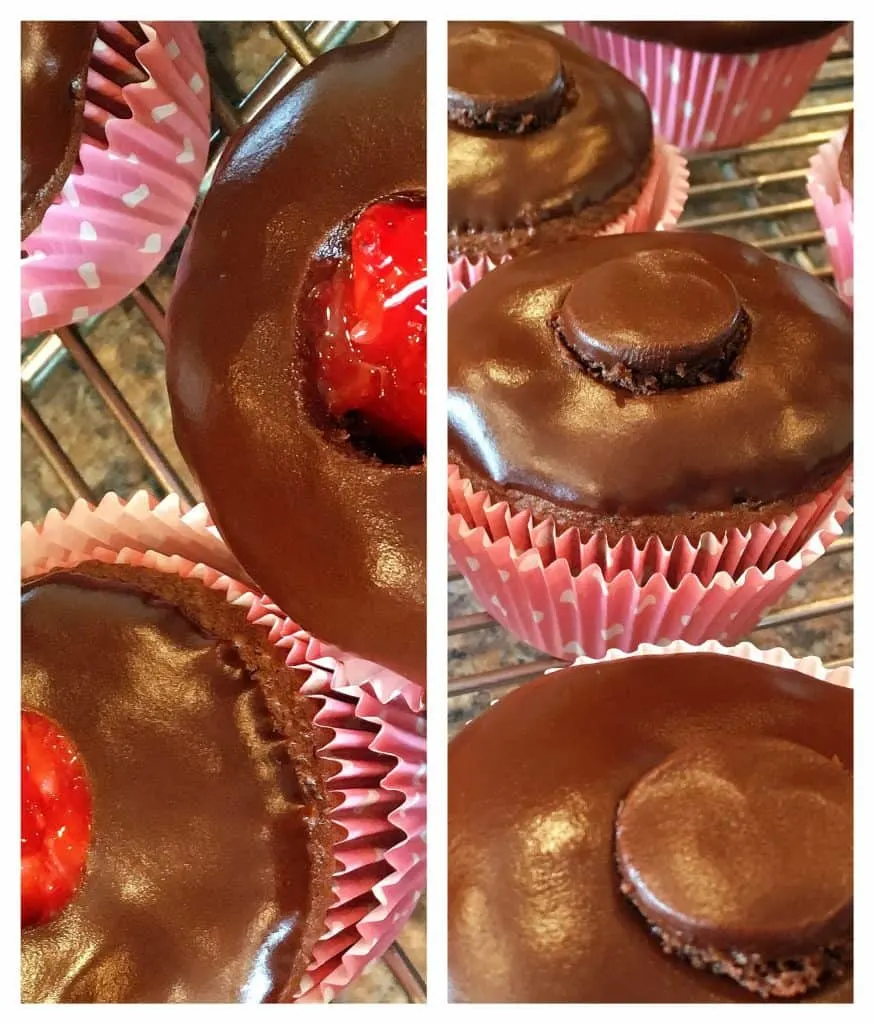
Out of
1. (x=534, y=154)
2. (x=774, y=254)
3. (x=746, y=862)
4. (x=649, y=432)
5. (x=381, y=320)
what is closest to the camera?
(x=746, y=862)

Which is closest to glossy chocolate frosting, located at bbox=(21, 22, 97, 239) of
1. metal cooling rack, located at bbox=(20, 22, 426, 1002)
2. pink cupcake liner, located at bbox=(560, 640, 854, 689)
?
metal cooling rack, located at bbox=(20, 22, 426, 1002)

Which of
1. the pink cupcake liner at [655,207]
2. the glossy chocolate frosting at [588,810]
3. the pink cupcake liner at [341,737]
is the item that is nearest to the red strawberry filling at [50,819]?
the pink cupcake liner at [341,737]

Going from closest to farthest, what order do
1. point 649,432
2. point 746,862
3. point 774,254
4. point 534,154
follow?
point 746,862, point 649,432, point 534,154, point 774,254

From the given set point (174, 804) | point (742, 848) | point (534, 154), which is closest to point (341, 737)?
point (174, 804)

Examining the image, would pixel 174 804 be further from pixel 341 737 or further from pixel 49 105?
pixel 49 105

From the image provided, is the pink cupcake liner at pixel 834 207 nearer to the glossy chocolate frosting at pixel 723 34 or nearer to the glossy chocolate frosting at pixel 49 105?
the glossy chocolate frosting at pixel 723 34
